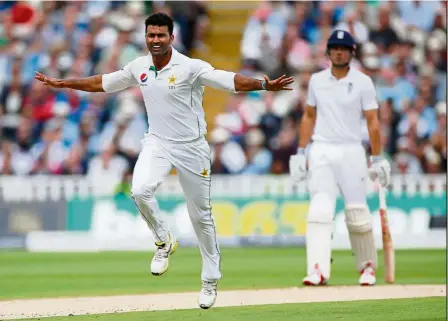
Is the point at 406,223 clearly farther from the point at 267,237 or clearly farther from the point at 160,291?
the point at 160,291

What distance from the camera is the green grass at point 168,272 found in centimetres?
1111

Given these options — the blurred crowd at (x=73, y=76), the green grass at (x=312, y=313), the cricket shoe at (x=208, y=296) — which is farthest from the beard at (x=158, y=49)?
the blurred crowd at (x=73, y=76)

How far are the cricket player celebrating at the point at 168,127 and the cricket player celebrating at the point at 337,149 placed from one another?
87.0 inches

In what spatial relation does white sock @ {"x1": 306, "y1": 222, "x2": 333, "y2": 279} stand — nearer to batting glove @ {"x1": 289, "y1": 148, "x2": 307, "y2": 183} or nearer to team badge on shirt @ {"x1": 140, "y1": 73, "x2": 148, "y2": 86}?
batting glove @ {"x1": 289, "y1": 148, "x2": 307, "y2": 183}

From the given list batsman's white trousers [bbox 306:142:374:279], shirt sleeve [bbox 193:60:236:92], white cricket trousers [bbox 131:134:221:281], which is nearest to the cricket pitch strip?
batsman's white trousers [bbox 306:142:374:279]

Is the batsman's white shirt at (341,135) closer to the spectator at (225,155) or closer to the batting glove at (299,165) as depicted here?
the batting glove at (299,165)

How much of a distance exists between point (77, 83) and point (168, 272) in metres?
4.11

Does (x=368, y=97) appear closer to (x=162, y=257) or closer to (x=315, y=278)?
(x=315, y=278)

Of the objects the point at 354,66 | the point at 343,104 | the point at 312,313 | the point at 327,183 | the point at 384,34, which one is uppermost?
the point at 384,34

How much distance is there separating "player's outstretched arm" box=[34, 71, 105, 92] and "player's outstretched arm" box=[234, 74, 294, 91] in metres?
1.20

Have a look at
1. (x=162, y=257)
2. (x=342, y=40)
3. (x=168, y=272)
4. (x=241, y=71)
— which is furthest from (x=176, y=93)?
(x=241, y=71)

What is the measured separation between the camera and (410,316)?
8.23 m

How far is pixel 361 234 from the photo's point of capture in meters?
11.1

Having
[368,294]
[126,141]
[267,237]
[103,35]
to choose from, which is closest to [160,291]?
[368,294]
